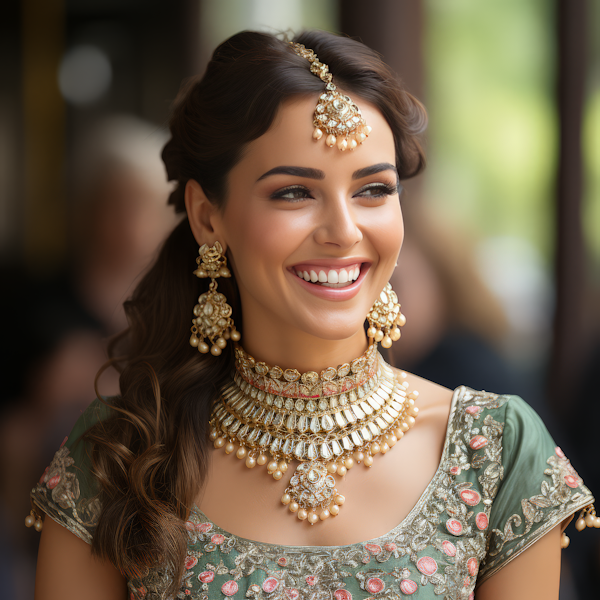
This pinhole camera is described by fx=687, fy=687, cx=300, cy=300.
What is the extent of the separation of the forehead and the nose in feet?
0.18

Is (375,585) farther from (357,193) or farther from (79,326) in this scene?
(79,326)

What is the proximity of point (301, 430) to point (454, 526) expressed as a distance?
0.33m

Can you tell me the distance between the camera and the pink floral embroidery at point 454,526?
124cm

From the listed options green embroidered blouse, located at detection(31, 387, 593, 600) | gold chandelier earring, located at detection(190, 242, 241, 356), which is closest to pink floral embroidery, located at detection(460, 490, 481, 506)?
green embroidered blouse, located at detection(31, 387, 593, 600)

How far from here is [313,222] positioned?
124cm

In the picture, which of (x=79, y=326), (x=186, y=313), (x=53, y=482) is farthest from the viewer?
(x=79, y=326)

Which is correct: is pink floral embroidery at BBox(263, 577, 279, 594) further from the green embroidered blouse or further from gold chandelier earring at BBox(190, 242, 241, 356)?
gold chandelier earring at BBox(190, 242, 241, 356)

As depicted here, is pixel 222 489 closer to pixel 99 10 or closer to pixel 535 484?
pixel 535 484

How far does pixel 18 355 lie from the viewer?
2949 millimetres

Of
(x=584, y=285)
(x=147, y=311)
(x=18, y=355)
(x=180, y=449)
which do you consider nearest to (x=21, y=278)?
(x=18, y=355)

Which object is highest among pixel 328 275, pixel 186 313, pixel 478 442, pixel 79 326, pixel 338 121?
pixel 338 121

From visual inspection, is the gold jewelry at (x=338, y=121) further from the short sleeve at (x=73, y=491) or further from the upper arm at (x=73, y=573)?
the upper arm at (x=73, y=573)

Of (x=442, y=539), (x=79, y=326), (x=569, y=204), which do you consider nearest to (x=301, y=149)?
(x=442, y=539)

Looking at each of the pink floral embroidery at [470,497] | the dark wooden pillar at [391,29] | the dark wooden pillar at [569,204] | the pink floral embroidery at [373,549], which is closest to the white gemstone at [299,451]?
the pink floral embroidery at [373,549]
